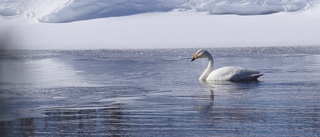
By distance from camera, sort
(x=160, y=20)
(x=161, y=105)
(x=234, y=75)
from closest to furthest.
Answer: (x=161, y=105) < (x=234, y=75) < (x=160, y=20)

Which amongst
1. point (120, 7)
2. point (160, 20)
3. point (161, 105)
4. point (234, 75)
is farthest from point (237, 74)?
point (120, 7)

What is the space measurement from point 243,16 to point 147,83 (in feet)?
107

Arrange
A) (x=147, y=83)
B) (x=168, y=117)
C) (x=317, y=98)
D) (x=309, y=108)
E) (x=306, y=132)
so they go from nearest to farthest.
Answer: (x=306, y=132)
(x=168, y=117)
(x=309, y=108)
(x=317, y=98)
(x=147, y=83)

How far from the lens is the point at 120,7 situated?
46.8 metres

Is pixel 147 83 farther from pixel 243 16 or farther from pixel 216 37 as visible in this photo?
pixel 243 16

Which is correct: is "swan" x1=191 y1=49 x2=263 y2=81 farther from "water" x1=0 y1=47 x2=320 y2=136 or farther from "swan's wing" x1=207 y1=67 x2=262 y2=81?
"water" x1=0 y1=47 x2=320 y2=136

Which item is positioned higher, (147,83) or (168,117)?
(168,117)

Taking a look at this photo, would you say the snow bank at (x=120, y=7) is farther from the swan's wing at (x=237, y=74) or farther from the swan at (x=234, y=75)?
the swan's wing at (x=237, y=74)

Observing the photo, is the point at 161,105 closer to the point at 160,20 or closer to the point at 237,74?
the point at 237,74

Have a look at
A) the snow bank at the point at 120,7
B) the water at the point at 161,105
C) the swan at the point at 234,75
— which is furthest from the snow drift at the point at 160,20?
the swan at the point at 234,75

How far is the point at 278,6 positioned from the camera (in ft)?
145

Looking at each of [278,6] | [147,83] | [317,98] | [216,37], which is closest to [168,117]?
[317,98]

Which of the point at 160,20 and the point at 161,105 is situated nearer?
the point at 161,105

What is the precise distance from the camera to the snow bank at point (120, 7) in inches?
1731
